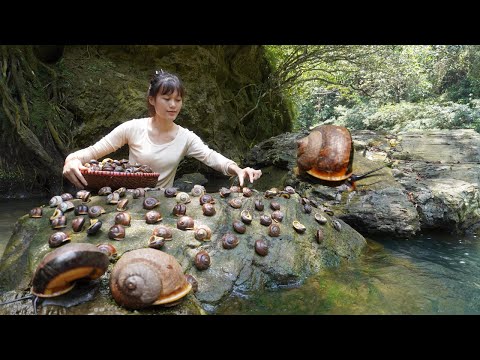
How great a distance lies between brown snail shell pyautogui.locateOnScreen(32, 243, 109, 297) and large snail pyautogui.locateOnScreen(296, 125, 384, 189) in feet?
9.48

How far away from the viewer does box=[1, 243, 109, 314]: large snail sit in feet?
6.08

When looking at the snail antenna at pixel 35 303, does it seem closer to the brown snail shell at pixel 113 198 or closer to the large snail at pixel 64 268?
the large snail at pixel 64 268

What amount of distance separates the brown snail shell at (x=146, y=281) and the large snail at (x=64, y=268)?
158 millimetres

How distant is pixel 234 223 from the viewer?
9.54 ft

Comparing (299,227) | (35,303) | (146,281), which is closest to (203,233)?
(146,281)

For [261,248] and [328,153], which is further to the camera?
[328,153]

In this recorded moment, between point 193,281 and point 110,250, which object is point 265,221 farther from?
point 110,250

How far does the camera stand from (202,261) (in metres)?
2.46

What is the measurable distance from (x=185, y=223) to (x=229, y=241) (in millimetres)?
377

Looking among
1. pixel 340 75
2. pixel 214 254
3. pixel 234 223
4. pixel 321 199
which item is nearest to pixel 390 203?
pixel 321 199

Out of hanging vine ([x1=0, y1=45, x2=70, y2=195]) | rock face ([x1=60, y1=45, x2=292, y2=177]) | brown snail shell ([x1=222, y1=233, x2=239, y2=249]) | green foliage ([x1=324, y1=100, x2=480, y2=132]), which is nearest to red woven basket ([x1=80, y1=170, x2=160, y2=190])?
brown snail shell ([x1=222, y1=233, x2=239, y2=249])

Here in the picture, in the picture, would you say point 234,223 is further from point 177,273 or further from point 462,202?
point 462,202

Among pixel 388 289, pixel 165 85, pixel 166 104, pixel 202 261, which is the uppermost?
pixel 165 85

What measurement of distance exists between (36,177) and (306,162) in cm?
546
